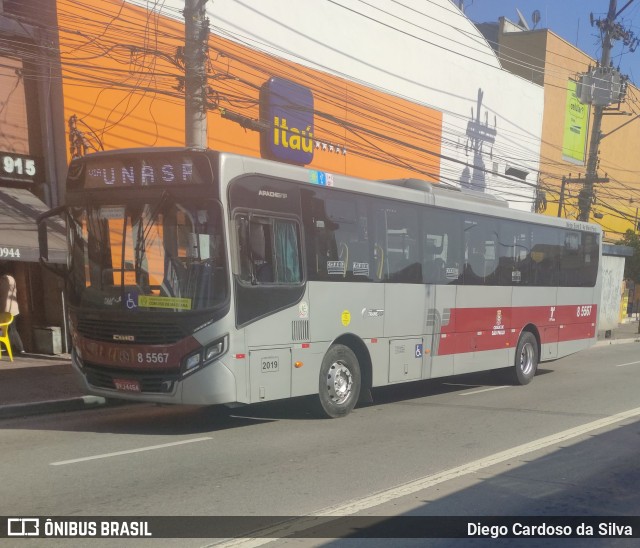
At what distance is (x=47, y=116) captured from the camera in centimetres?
1356

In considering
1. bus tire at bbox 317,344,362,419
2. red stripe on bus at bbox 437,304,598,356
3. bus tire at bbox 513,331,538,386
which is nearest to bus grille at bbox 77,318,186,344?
bus tire at bbox 317,344,362,419

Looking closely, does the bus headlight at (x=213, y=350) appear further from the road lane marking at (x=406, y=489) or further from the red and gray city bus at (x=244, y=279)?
the road lane marking at (x=406, y=489)

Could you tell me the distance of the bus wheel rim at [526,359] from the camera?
13.3 m

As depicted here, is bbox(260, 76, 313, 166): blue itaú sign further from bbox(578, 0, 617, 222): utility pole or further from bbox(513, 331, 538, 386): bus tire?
bbox(578, 0, 617, 222): utility pole

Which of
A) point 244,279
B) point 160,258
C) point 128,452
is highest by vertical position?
point 160,258

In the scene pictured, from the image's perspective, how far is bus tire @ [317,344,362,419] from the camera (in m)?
8.88

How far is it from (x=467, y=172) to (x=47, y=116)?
19.2 metres

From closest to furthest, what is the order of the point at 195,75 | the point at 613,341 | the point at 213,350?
the point at 213,350
the point at 195,75
the point at 613,341

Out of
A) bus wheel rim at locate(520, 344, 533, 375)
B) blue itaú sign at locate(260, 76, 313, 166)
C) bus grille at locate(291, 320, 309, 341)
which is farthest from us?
blue itaú sign at locate(260, 76, 313, 166)

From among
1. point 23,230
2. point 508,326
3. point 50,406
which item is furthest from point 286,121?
point 50,406

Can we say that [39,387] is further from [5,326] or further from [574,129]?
[574,129]

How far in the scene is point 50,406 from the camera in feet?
31.0

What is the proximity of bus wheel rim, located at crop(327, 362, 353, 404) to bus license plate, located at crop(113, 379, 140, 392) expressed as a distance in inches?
99.0

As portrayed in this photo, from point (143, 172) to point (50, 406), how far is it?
151 inches
